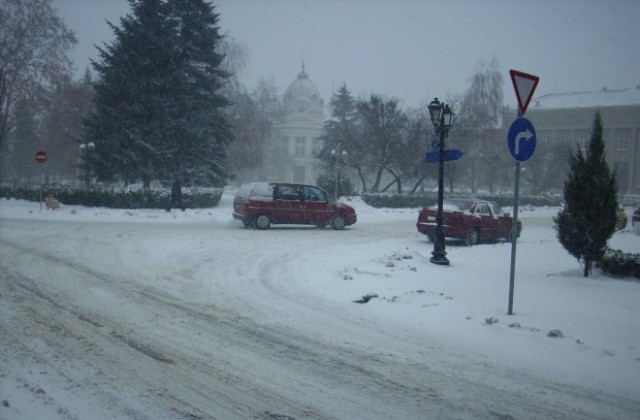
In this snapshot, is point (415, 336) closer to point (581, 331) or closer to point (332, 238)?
point (581, 331)

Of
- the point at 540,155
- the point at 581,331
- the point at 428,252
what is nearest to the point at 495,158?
the point at 540,155

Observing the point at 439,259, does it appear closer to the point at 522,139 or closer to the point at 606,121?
the point at 522,139

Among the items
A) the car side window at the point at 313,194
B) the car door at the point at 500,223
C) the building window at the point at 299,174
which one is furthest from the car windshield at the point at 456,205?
the building window at the point at 299,174

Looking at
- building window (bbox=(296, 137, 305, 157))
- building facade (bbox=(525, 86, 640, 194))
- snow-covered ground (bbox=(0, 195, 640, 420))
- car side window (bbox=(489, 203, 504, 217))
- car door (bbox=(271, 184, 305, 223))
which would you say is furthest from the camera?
building window (bbox=(296, 137, 305, 157))

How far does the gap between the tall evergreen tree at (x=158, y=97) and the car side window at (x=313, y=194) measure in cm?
1017

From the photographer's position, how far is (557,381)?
459 cm

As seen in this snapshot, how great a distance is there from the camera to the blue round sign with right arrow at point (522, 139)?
644 centimetres

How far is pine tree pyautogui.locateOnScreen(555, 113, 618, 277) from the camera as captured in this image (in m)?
9.53

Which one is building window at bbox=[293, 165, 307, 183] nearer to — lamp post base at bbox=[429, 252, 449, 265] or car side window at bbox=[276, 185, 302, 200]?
car side window at bbox=[276, 185, 302, 200]

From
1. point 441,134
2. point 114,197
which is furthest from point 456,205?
point 114,197

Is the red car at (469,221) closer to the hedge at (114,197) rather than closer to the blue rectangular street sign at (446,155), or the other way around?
the blue rectangular street sign at (446,155)

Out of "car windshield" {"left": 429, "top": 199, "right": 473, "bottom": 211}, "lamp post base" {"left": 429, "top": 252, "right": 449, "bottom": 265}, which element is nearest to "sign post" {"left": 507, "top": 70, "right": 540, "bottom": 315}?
"lamp post base" {"left": 429, "top": 252, "right": 449, "bottom": 265}

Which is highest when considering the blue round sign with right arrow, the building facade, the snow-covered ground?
the building facade

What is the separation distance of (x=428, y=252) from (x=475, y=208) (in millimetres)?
3761
